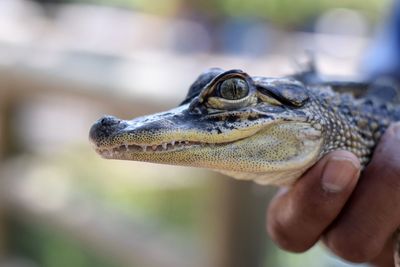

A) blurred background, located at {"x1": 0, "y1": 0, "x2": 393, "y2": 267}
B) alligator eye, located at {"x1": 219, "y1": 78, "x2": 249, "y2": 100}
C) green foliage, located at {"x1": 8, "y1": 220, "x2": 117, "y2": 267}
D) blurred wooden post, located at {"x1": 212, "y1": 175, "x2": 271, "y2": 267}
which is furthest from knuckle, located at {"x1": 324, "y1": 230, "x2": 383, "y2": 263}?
green foliage, located at {"x1": 8, "y1": 220, "x2": 117, "y2": 267}

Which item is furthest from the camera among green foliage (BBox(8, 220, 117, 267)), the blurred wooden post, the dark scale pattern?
green foliage (BBox(8, 220, 117, 267))

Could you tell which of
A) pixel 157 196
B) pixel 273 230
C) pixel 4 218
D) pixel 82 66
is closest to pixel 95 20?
pixel 157 196

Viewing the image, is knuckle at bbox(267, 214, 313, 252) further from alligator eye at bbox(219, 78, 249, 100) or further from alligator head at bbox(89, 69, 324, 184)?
alligator eye at bbox(219, 78, 249, 100)

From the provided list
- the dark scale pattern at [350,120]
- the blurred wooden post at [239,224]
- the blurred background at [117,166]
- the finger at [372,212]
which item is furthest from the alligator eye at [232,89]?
the blurred wooden post at [239,224]

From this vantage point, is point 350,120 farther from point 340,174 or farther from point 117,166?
point 117,166

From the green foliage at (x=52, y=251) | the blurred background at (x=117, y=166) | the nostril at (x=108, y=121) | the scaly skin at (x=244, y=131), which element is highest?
the nostril at (x=108, y=121)

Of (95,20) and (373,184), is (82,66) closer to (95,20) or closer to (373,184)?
(373,184)

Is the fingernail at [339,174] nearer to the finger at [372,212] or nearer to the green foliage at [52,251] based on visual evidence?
the finger at [372,212]

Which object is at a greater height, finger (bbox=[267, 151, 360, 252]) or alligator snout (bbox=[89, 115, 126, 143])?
alligator snout (bbox=[89, 115, 126, 143])

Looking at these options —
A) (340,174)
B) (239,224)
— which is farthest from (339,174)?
(239,224)
